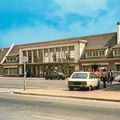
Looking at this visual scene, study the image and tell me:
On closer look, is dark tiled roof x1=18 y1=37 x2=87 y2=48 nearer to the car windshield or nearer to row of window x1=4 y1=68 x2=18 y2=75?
row of window x1=4 y1=68 x2=18 y2=75

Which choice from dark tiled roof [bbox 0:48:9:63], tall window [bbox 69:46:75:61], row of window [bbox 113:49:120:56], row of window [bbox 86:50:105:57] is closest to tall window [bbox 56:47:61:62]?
tall window [bbox 69:46:75:61]

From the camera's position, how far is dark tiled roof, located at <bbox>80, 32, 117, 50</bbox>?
226 feet

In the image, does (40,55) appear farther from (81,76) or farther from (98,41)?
(81,76)

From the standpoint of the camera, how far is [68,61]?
72812mm

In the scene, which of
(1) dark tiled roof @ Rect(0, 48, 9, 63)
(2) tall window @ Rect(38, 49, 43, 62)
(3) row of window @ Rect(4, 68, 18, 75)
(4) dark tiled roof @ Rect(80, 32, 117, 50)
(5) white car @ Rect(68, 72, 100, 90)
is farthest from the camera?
(1) dark tiled roof @ Rect(0, 48, 9, 63)

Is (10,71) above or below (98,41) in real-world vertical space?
below

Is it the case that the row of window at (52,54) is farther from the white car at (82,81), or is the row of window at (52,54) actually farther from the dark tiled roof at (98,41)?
the white car at (82,81)

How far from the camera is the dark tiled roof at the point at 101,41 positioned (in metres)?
68.9

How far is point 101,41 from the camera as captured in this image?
71062mm

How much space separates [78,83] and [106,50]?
3924cm

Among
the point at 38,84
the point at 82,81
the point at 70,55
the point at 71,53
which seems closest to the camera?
the point at 82,81

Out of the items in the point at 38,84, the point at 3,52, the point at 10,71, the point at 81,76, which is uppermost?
the point at 3,52

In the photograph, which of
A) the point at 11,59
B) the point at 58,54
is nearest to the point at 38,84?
the point at 58,54

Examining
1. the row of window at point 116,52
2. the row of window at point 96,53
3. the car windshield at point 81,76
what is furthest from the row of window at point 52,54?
the car windshield at point 81,76
